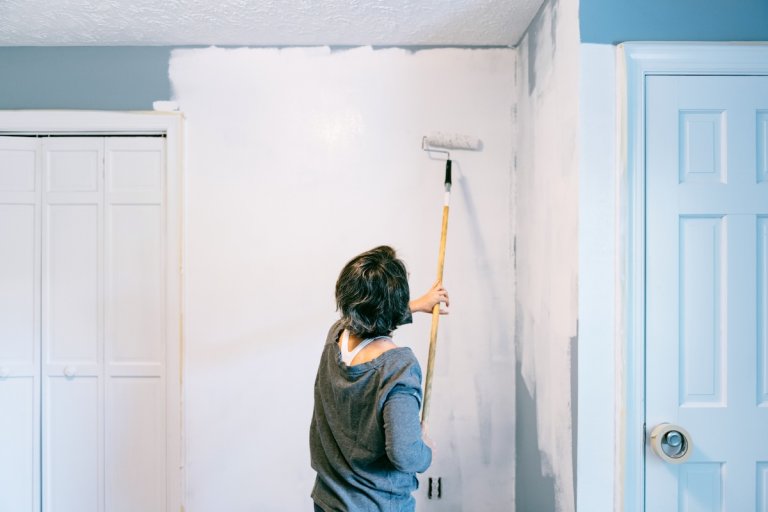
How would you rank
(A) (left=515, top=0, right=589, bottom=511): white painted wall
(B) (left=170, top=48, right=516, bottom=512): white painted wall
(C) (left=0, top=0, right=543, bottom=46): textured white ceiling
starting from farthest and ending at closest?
(B) (left=170, top=48, right=516, bottom=512): white painted wall
(C) (left=0, top=0, right=543, bottom=46): textured white ceiling
(A) (left=515, top=0, right=589, bottom=511): white painted wall

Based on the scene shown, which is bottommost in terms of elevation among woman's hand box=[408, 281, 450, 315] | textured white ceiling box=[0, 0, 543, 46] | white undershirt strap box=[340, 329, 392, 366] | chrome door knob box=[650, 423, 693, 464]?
chrome door knob box=[650, 423, 693, 464]

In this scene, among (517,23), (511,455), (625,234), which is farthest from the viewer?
(511,455)

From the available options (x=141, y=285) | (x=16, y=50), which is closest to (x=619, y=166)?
(x=141, y=285)

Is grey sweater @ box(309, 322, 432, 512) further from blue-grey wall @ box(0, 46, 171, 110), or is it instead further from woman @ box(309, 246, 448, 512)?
blue-grey wall @ box(0, 46, 171, 110)

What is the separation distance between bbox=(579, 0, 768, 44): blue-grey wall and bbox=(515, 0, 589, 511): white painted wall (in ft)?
0.28

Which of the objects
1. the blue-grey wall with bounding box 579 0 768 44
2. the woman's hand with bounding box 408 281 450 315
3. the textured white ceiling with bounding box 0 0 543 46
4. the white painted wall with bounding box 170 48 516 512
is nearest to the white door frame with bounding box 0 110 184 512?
the white painted wall with bounding box 170 48 516 512

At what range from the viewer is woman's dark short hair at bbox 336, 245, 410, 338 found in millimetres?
1317

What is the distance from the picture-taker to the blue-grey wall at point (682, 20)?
4.86 feet

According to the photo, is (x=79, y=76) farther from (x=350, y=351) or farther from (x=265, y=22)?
(x=350, y=351)

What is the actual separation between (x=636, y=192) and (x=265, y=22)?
61.8 inches

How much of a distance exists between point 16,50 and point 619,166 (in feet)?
8.64

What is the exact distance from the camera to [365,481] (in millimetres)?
1336

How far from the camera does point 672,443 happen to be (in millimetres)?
1449

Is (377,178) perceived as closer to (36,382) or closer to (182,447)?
(182,447)
